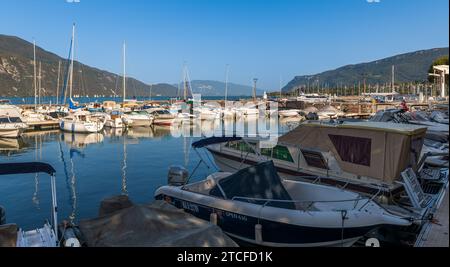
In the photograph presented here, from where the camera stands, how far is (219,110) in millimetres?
65562

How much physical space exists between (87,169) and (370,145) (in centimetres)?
1828

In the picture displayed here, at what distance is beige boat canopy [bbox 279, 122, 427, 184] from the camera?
1244 cm

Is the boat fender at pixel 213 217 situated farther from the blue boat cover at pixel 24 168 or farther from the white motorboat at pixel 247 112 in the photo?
the white motorboat at pixel 247 112

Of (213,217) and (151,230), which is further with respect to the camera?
(213,217)

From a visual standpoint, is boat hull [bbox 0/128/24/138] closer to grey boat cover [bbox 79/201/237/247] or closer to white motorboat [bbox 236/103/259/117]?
grey boat cover [bbox 79/201/237/247]

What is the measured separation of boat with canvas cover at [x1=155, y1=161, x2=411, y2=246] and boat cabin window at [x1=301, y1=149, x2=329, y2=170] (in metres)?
2.81

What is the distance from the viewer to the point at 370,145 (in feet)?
42.6

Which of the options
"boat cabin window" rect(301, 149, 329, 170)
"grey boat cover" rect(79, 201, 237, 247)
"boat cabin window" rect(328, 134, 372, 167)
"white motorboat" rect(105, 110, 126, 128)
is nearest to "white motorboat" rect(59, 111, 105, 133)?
"white motorboat" rect(105, 110, 126, 128)

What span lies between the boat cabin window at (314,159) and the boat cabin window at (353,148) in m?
0.72

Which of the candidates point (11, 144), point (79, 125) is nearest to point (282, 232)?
point (11, 144)

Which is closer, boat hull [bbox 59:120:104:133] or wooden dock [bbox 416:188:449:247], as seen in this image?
wooden dock [bbox 416:188:449:247]

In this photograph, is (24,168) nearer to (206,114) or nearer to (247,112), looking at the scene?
(206,114)

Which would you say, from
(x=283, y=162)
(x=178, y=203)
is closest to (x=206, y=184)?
(x=178, y=203)

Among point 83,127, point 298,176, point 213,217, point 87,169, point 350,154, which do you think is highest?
point 350,154
